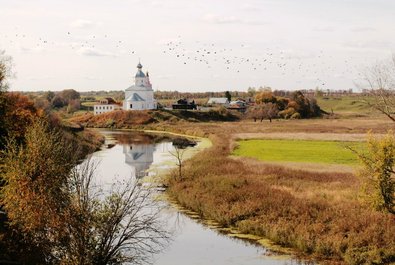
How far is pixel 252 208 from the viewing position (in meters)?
31.7

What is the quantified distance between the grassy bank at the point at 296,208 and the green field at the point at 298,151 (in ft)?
29.6

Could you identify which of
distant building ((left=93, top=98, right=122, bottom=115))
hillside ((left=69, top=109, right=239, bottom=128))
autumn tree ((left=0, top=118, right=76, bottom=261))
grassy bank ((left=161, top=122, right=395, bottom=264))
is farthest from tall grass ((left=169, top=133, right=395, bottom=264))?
distant building ((left=93, top=98, right=122, bottom=115))

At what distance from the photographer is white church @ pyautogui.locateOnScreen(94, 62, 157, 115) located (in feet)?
473

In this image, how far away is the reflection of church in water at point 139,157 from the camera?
2083 inches

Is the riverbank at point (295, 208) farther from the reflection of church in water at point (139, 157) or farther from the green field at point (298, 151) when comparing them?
the green field at point (298, 151)

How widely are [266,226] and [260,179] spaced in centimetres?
1150

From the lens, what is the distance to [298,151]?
61.2 metres

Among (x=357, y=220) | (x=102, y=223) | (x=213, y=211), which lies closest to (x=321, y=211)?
(x=357, y=220)

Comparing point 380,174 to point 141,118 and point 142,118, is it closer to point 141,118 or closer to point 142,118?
point 142,118

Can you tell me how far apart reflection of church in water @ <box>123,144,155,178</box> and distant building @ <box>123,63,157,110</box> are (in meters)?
65.1

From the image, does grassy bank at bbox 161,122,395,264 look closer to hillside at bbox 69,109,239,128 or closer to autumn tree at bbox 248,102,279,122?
hillside at bbox 69,109,239,128

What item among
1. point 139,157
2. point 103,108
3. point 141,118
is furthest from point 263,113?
point 139,157

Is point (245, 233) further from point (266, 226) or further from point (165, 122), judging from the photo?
point (165, 122)

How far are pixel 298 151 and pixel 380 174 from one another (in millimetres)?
34317
